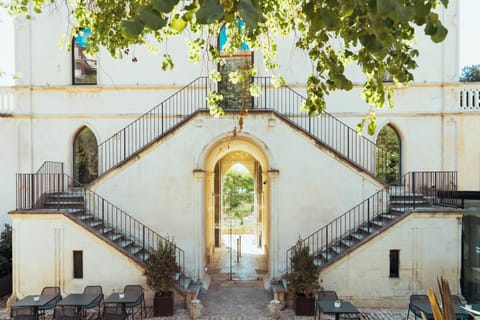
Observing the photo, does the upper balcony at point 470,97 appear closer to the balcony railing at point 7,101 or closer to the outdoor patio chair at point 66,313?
the outdoor patio chair at point 66,313

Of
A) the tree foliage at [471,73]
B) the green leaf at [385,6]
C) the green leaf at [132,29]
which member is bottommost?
the green leaf at [132,29]

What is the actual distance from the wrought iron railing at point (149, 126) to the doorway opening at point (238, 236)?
5004 millimetres

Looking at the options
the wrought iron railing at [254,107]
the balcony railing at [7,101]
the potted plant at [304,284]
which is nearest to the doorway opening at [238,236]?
the potted plant at [304,284]

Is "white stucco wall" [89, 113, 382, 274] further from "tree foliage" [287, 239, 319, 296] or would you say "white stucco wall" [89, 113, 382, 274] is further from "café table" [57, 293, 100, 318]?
→ "café table" [57, 293, 100, 318]

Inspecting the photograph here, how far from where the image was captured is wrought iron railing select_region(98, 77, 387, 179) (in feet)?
45.2

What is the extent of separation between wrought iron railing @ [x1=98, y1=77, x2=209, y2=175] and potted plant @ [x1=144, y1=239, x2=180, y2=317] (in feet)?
18.3


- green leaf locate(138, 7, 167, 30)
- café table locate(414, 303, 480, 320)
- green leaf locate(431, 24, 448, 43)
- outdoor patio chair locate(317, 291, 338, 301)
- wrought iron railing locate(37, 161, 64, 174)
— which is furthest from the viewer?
wrought iron railing locate(37, 161, 64, 174)

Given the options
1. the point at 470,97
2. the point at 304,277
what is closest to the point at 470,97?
the point at 470,97

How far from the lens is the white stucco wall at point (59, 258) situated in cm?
1048

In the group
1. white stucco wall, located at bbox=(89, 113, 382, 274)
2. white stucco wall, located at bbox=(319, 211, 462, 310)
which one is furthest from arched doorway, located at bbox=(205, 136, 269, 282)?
white stucco wall, located at bbox=(319, 211, 462, 310)

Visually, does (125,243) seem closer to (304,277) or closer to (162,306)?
(162,306)

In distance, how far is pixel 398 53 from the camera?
364 centimetres

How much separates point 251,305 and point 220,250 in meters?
8.87

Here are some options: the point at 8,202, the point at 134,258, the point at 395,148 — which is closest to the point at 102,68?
the point at 8,202
